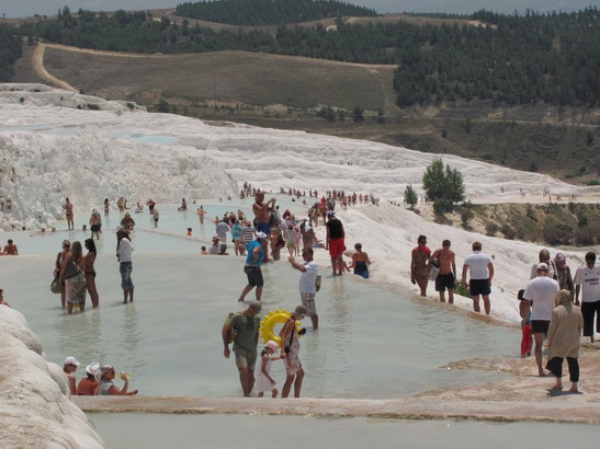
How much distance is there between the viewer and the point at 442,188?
6762cm

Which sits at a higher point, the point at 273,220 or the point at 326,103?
the point at 273,220

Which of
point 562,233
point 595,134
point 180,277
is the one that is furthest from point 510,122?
point 180,277

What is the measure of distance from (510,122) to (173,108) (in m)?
34.0

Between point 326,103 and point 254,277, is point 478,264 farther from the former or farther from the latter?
point 326,103

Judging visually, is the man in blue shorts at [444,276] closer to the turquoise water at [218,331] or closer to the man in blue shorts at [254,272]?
the turquoise water at [218,331]

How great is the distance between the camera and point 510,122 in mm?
114875

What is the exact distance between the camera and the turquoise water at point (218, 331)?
11.8 metres

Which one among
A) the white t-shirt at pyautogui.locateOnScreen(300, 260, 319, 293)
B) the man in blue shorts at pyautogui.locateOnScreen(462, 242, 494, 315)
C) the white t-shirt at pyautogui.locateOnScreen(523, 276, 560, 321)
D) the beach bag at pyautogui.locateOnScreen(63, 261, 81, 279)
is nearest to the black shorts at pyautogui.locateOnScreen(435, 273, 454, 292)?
the man in blue shorts at pyautogui.locateOnScreen(462, 242, 494, 315)

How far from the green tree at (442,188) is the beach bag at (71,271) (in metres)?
51.1

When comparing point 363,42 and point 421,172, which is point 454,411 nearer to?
point 421,172

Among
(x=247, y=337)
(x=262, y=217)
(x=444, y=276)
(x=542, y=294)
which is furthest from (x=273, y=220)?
(x=542, y=294)

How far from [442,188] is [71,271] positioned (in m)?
53.1

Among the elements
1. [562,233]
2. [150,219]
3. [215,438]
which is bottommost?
[562,233]

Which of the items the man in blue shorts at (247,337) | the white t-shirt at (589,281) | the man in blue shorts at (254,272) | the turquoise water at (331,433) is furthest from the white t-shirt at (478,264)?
the turquoise water at (331,433)
